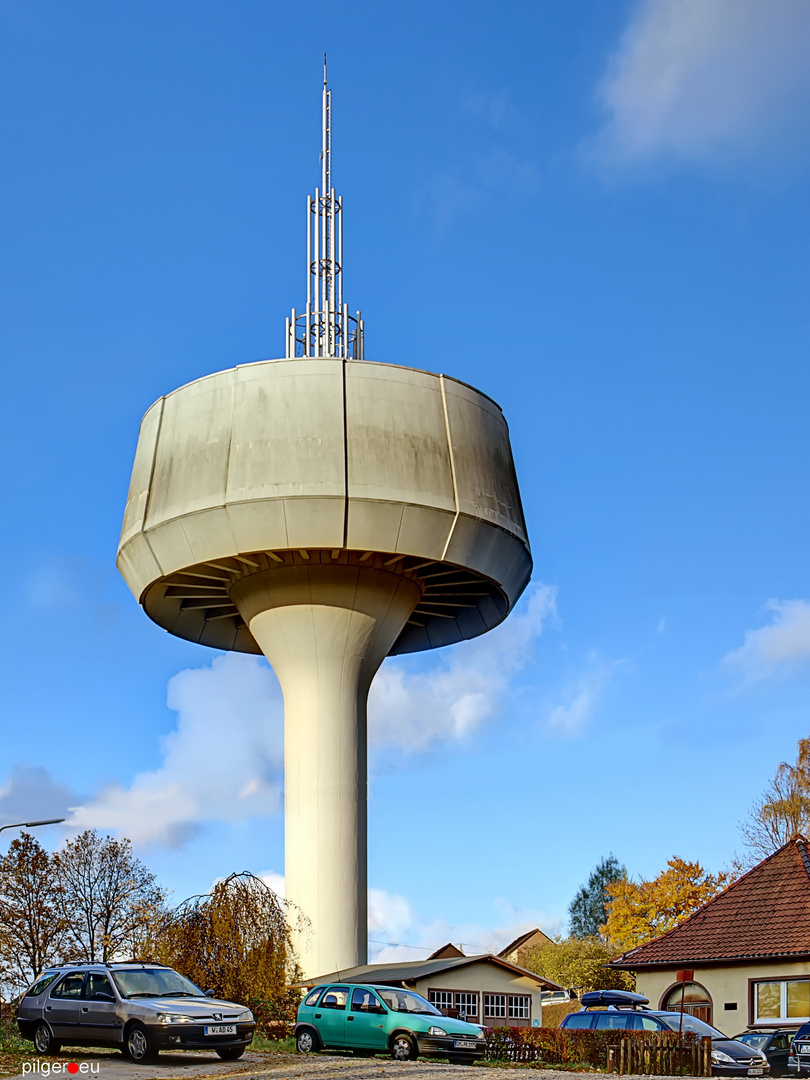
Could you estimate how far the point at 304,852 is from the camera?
28.9 m

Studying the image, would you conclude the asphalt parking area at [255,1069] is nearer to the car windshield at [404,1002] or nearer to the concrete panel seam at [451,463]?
the car windshield at [404,1002]

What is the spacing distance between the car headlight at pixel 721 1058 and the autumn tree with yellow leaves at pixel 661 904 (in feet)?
111

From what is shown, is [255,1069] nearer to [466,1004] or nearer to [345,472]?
[466,1004]

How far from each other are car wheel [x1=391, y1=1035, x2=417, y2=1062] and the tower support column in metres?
8.12

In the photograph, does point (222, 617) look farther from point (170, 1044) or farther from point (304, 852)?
point (170, 1044)

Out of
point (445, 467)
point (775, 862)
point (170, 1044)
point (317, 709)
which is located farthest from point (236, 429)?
point (775, 862)

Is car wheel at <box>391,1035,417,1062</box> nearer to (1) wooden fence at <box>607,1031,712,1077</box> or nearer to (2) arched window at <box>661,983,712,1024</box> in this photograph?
(1) wooden fence at <box>607,1031,712,1077</box>

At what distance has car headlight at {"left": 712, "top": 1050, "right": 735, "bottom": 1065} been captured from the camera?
2198 cm

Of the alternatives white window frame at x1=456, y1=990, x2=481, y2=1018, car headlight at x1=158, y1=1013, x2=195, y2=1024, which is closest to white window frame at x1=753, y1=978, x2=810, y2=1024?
white window frame at x1=456, y1=990, x2=481, y2=1018

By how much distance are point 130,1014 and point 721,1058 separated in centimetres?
1025

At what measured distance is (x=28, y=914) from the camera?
43.8 metres

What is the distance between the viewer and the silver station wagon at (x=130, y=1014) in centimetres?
1709

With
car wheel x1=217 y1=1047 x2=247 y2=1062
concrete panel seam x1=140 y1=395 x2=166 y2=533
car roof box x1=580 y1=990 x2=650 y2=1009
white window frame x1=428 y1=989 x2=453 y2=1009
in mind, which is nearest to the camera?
car wheel x1=217 y1=1047 x2=247 y2=1062

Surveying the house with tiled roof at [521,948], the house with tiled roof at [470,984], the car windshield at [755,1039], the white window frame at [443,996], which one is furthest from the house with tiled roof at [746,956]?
the house with tiled roof at [521,948]
